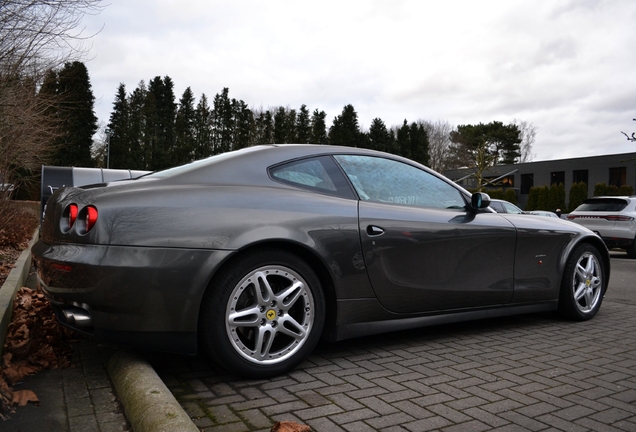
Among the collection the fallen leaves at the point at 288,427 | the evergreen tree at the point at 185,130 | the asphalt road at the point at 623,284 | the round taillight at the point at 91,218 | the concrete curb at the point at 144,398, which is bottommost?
the asphalt road at the point at 623,284

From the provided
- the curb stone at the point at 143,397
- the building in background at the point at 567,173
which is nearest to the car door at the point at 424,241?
the curb stone at the point at 143,397

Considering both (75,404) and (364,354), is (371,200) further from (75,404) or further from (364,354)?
(75,404)

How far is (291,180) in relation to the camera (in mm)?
3393

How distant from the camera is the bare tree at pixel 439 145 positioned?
6562 centimetres

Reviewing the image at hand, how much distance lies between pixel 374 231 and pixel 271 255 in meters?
0.74

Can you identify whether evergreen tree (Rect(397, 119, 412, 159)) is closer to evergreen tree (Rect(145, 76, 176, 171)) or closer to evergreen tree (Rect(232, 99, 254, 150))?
evergreen tree (Rect(232, 99, 254, 150))

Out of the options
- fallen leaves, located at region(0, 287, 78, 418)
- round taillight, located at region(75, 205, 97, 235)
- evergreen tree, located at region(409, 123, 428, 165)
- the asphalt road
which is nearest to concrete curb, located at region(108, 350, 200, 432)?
fallen leaves, located at region(0, 287, 78, 418)

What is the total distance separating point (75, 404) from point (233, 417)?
824 mm

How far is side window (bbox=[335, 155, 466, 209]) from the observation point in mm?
3660

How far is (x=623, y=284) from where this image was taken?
8086mm

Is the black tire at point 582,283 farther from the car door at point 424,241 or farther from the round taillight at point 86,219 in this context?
the round taillight at point 86,219

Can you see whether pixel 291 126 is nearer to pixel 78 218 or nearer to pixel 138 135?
pixel 138 135

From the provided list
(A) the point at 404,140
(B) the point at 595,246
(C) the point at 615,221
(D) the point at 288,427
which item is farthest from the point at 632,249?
(A) the point at 404,140

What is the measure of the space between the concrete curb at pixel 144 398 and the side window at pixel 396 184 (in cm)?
169
